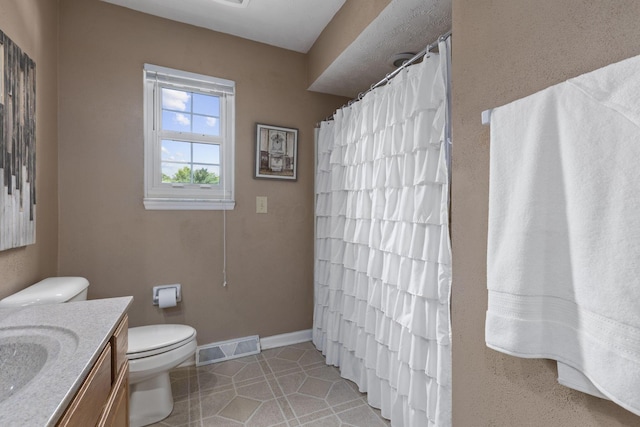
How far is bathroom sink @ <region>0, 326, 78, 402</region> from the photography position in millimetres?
784

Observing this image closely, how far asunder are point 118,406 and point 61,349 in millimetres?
391

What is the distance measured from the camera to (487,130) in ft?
3.12

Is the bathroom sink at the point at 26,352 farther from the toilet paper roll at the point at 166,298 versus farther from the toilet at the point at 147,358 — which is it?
the toilet paper roll at the point at 166,298

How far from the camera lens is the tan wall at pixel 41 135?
51.3 inches

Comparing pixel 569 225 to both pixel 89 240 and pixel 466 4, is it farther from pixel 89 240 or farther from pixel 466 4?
pixel 89 240

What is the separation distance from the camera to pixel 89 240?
192 centimetres

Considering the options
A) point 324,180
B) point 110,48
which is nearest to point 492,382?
point 324,180

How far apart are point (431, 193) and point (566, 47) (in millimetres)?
694

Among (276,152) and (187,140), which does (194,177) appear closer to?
(187,140)

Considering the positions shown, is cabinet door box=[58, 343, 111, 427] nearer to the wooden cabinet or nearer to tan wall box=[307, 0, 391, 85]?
the wooden cabinet

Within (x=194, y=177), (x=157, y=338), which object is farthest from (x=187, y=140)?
(x=157, y=338)

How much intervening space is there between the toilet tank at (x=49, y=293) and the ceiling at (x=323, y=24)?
185 cm

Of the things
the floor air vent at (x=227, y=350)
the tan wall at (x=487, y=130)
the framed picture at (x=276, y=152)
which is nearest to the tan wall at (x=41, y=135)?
the floor air vent at (x=227, y=350)

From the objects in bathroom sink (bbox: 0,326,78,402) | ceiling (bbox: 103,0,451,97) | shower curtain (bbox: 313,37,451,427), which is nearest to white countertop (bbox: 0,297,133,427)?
bathroom sink (bbox: 0,326,78,402)
